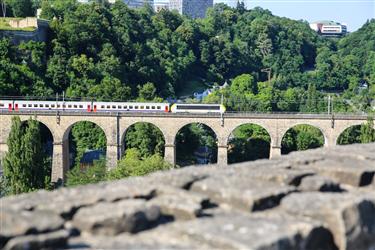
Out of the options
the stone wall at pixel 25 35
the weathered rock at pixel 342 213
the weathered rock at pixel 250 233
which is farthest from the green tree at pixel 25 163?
the stone wall at pixel 25 35

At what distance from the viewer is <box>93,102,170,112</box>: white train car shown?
165ft

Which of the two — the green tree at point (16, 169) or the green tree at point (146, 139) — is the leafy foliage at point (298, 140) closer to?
the green tree at point (146, 139)

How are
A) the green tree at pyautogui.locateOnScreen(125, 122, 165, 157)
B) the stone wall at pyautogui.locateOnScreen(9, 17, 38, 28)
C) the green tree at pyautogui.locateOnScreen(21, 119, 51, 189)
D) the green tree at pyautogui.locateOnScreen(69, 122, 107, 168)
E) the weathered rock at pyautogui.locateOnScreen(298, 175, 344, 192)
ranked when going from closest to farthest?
the weathered rock at pyautogui.locateOnScreen(298, 175, 344, 192), the green tree at pyautogui.locateOnScreen(21, 119, 51, 189), the green tree at pyautogui.locateOnScreen(125, 122, 165, 157), the green tree at pyautogui.locateOnScreen(69, 122, 107, 168), the stone wall at pyautogui.locateOnScreen(9, 17, 38, 28)

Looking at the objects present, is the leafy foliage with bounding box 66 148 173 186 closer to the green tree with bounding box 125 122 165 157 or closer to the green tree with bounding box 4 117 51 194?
the green tree with bounding box 4 117 51 194

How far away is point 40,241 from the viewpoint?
386cm

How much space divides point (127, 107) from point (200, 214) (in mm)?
46373

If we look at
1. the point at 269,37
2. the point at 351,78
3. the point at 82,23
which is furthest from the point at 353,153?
the point at 269,37

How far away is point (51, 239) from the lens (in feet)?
12.9

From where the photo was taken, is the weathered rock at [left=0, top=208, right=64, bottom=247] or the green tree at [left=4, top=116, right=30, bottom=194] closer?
the weathered rock at [left=0, top=208, right=64, bottom=247]

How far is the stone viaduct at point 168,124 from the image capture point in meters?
46.4

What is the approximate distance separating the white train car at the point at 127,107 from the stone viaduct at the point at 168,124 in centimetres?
311

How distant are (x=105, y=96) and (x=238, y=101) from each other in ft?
70.1

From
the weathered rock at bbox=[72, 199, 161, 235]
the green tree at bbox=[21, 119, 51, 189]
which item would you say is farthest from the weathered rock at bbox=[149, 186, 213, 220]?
the green tree at bbox=[21, 119, 51, 189]

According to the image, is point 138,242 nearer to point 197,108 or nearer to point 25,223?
point 25,223
